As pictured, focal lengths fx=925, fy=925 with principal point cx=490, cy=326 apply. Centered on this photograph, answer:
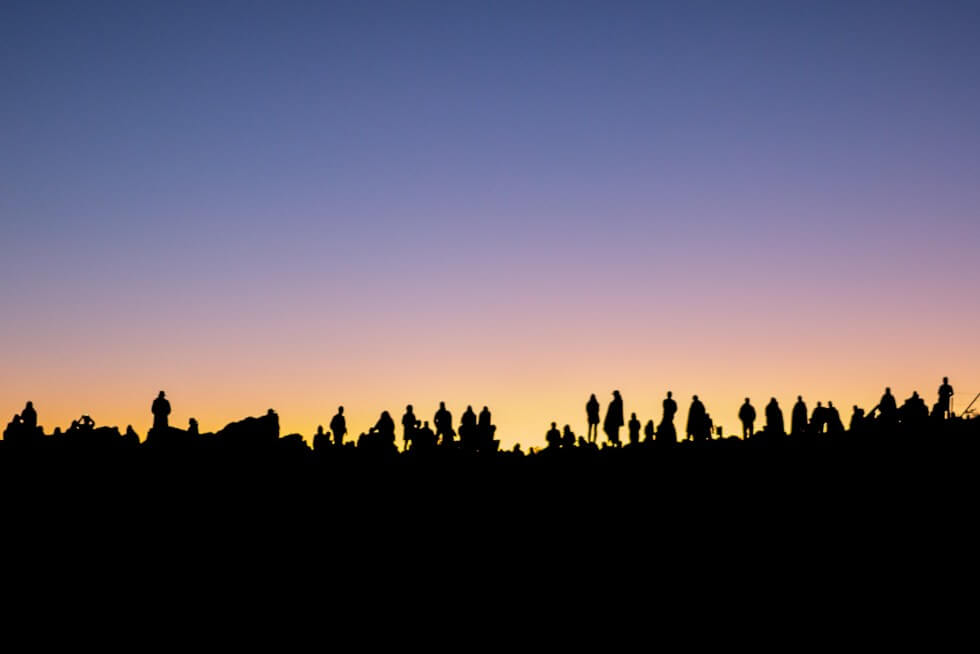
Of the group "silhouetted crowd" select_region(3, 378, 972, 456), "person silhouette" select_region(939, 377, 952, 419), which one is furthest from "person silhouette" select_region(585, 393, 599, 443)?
"person silhouette" select_region(939, 377, 952, 419)

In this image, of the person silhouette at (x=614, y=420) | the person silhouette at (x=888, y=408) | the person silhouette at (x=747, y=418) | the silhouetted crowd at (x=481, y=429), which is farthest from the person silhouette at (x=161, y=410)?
the person silhouette at (x=888, y=408)

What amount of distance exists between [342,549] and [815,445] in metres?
17.1

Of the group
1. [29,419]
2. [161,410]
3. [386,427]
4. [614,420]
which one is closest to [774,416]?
[614,420]

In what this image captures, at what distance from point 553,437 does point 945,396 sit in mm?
15721

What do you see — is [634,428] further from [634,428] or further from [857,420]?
[857,420]

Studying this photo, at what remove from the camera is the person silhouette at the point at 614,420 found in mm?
37375

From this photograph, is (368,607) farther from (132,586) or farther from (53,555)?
(53,555)

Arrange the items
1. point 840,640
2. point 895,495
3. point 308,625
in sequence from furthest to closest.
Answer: point 895,495 → point 308,625 → point 840,640

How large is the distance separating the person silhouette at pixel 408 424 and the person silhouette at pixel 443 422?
123 centimetres

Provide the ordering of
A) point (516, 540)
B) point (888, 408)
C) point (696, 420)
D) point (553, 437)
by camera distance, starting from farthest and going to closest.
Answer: point (553, 437), point (696, 420), point (888, 408), point (516, 540)

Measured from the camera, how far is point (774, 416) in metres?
37.2

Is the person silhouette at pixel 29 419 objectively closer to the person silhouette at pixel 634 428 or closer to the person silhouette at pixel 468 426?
the person silhouette at pixel 468 426

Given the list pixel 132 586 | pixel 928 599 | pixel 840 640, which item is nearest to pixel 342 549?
pixel 132 586

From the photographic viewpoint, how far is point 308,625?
90.9ft
